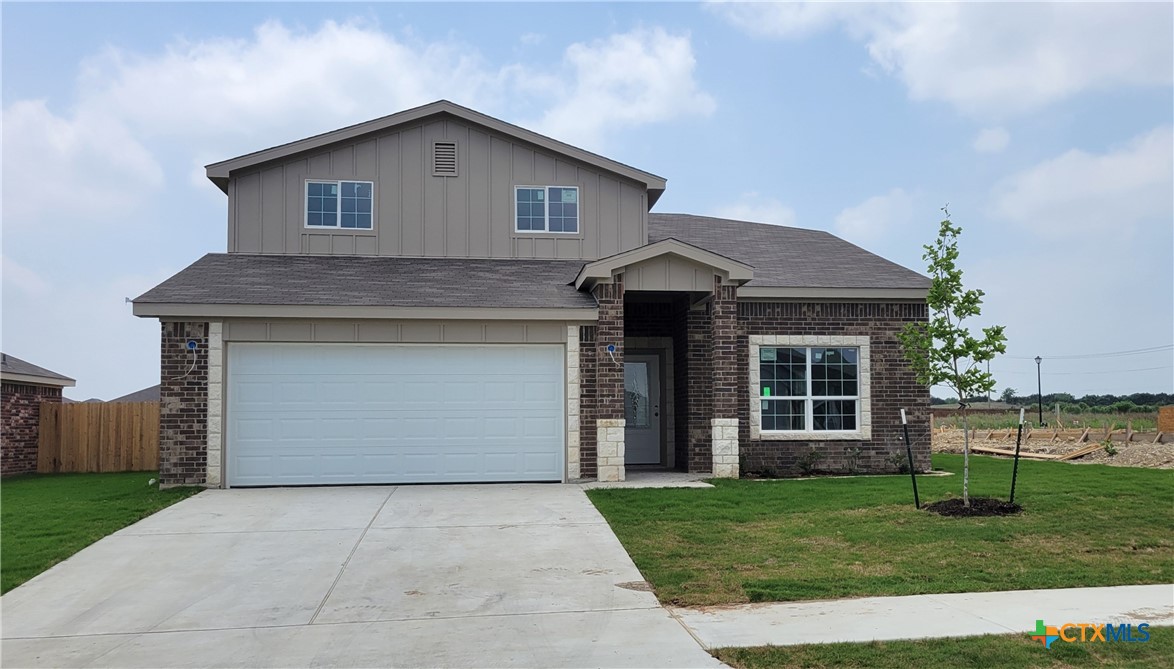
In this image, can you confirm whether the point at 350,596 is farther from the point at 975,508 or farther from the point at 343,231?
the point at 343,231

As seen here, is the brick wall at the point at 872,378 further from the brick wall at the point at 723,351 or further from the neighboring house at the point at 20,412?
the neighboring house at the point at 20,412

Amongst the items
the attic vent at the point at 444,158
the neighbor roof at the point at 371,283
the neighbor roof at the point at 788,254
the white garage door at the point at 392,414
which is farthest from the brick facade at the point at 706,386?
the attic vent at the point at 444,158

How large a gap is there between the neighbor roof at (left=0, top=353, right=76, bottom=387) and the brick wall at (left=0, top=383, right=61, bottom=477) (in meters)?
0.18

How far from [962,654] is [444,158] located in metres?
13.5

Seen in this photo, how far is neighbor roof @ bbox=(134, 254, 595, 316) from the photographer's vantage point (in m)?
13.9

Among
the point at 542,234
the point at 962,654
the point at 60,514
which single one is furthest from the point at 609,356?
the point at 962,654

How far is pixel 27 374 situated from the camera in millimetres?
18938

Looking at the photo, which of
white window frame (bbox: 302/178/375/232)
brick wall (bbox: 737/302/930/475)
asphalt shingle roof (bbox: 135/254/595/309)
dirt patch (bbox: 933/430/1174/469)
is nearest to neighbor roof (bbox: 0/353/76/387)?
asphalt shingle roof (bbox: 135/254/595/309)

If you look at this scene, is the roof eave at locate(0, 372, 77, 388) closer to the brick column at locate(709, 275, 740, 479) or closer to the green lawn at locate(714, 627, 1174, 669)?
the brick column at locate(709, 275, 740, 479)

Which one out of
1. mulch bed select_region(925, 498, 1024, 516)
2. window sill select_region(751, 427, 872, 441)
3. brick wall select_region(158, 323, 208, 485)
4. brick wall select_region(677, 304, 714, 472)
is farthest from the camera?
window sill select_region(751, 427, 872, 441)

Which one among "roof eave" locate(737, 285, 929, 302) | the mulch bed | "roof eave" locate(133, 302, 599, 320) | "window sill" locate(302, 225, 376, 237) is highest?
"window sill" locate(302, 225, 376, 237)

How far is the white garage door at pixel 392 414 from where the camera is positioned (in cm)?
1404

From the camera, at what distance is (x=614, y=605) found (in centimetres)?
748

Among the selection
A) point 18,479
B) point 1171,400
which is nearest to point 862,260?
point 18,479
